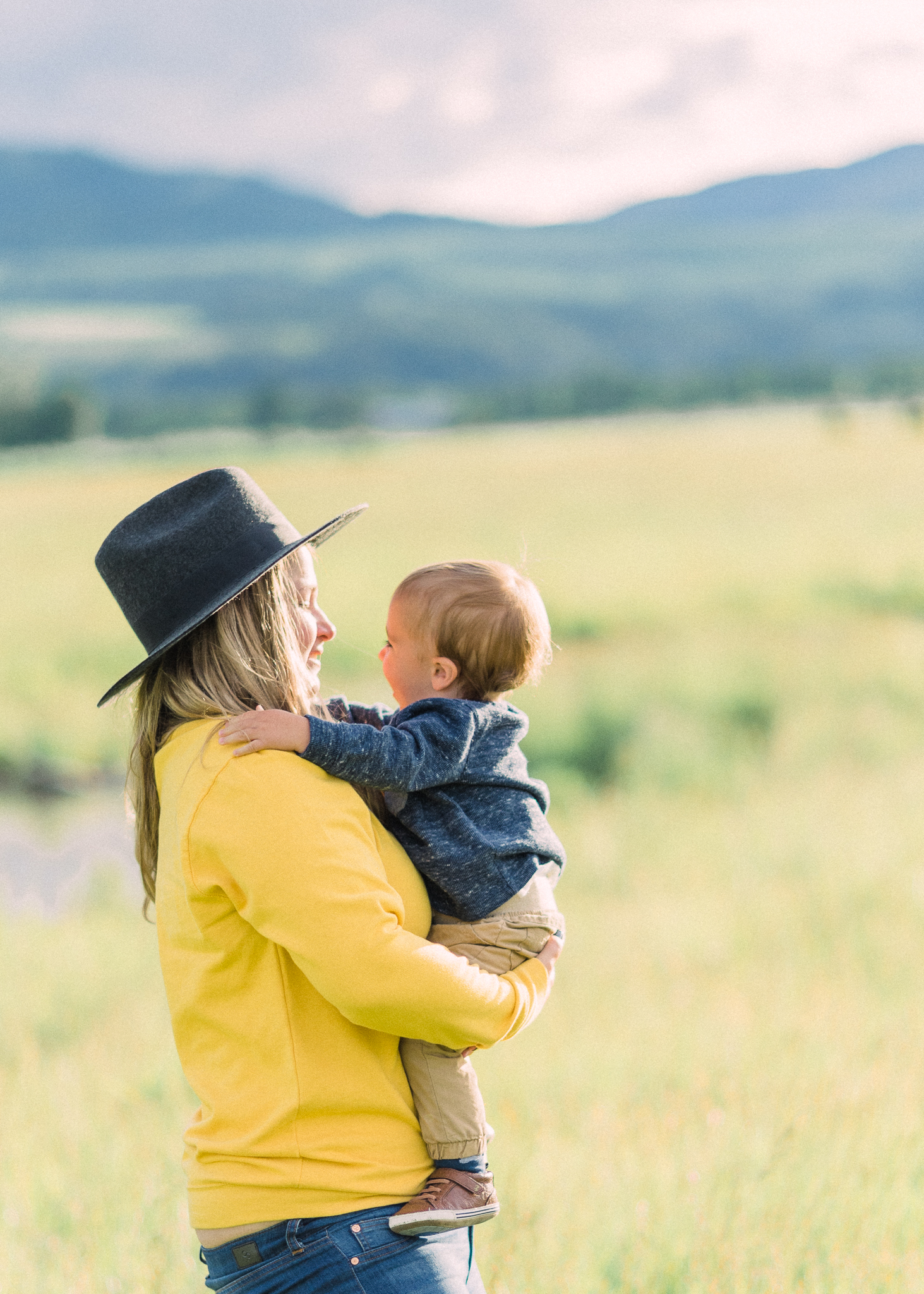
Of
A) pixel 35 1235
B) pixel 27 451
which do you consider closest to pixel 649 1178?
pixel 35 1235

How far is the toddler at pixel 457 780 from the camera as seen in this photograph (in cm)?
212

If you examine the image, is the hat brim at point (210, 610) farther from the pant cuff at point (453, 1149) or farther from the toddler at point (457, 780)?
the pant cuff at point (453, 1149)

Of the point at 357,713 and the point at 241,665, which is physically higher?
the point at 241,665

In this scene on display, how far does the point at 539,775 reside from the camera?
419 inches

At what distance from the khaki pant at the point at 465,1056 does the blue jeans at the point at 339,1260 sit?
0.15 metres

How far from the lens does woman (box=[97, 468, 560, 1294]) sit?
1954 mm

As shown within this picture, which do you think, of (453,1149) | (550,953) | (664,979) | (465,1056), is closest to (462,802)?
(550,953)

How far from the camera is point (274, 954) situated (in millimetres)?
2072

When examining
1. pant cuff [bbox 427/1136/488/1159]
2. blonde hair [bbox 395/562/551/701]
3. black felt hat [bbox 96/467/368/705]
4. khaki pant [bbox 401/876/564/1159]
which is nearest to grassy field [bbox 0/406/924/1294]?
blonde hair [bbox 395/562/551/701]

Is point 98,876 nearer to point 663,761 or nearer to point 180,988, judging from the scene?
point 663,761

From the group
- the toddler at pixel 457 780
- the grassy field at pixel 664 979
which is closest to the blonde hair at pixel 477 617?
the toddler at pixel 457 780

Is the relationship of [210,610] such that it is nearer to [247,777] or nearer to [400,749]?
[247,777]

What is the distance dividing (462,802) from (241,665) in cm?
48

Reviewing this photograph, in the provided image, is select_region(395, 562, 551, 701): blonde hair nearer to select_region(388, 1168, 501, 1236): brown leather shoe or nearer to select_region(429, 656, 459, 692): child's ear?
select_region(429, 656, 459, 692): child's ear
